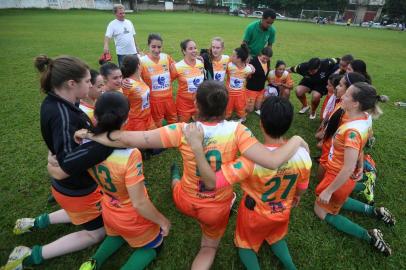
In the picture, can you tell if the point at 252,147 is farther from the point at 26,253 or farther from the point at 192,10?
the point at 192,10

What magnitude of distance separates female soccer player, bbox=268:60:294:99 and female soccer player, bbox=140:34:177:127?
9.62 feet

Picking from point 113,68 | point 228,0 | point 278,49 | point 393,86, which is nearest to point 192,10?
point 228,0

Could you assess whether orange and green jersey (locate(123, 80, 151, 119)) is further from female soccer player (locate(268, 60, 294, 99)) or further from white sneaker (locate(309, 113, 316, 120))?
white sneaker (locate(309, 113, 316, 120))

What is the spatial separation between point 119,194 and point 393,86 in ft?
36.4

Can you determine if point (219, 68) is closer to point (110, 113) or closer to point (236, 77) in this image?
point (236, 77)

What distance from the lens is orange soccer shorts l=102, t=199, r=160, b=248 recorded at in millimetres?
2338

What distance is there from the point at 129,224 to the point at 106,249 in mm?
555

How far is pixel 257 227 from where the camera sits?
2.44m

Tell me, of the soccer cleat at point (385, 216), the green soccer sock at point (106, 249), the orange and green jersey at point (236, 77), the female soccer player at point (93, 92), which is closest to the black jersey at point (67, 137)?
the female soccer player at point (93, 92)

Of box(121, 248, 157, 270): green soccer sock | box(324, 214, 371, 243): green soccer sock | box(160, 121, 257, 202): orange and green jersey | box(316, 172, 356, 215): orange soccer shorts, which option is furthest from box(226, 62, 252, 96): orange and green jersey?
box(121, 248, 157, 270): green soccer sock

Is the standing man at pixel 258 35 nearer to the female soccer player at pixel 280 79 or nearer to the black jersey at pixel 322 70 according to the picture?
the female soccer player at pixel 280 79

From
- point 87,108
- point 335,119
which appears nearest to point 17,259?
point 87,108

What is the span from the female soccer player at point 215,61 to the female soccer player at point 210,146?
3445 millimetres

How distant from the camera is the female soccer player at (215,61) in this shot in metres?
5.55
